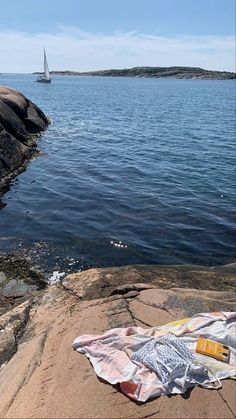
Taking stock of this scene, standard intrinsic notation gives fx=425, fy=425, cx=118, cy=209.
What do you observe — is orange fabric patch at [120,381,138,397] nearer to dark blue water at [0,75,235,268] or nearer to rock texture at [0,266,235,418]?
rock texture at [0,266,235,418]

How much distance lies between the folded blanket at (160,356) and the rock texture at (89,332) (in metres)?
0.13

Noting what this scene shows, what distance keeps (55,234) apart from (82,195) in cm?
A: 415

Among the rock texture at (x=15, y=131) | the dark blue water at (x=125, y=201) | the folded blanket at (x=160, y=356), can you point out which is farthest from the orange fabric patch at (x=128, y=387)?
the rock texture at (x=15, y=131)

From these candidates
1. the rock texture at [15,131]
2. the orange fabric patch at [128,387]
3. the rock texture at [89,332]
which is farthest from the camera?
the rock texture at [15,131]

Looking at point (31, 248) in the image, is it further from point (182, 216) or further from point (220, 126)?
point (220, 126)

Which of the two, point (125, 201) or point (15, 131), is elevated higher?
point (15, 131)

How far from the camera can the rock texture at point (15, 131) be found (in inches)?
749

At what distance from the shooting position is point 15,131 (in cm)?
2233

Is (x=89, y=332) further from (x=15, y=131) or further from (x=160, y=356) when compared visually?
(x=15, y=131)

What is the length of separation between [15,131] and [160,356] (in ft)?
61.1

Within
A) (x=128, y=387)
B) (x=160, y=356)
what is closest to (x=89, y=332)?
(x=160, y=356)

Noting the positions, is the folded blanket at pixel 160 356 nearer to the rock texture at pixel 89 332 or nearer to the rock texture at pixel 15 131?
the rock texture at pixel 89 332

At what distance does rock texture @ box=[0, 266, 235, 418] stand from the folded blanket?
0.44 ft

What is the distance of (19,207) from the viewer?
605 inches
